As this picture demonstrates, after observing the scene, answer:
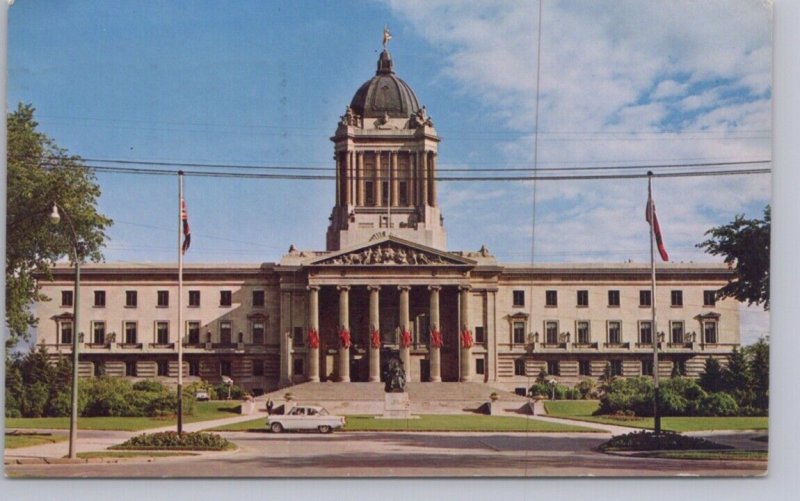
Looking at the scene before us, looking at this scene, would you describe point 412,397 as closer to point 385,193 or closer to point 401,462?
point 385,193

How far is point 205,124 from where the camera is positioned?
1072 inches

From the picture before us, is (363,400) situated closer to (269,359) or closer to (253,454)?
(269,359)

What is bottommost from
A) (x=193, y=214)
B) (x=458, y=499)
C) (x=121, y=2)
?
(x=458, y=499)

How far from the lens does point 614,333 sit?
122 feet

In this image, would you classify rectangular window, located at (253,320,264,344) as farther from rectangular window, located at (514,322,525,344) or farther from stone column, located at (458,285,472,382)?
rectangular window, located at (514,322,525,344)

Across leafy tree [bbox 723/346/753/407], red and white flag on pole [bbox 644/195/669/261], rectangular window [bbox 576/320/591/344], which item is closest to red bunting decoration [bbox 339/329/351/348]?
rectangular window [bbox 576/320/591/344]

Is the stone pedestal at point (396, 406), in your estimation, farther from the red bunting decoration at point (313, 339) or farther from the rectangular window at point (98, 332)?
the rectangular window at point (98, 332)

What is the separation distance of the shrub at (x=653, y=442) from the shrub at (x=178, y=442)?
26.8 ft

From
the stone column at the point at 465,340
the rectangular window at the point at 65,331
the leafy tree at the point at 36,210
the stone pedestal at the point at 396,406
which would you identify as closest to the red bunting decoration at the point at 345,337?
the stone column at the point at 465,340

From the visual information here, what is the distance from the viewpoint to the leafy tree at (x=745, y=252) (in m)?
25.5

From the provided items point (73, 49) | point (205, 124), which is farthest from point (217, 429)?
point (73, 49)

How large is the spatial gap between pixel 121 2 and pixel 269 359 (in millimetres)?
16077

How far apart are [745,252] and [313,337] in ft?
49.0

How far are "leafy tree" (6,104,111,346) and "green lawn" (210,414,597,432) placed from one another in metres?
5.41
